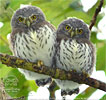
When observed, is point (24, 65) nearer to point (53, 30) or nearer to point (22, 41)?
point (22, 41)

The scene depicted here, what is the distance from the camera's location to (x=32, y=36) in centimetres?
311

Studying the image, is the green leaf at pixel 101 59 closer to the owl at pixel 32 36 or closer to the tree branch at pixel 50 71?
the tree branch at pixel 50 71

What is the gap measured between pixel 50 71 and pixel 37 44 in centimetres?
42

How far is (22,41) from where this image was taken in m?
3.12

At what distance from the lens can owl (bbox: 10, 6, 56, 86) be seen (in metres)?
3.11

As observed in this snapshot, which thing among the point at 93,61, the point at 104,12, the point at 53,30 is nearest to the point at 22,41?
the point at 53,30

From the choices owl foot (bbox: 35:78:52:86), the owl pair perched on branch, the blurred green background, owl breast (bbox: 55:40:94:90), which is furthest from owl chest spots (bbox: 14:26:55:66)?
owl foot (bbox: 35:78:52:86)

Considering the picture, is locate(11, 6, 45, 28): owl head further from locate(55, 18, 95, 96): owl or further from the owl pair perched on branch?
locate(55, 18, 95, 96): owl

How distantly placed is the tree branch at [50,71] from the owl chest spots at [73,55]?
124 millimetres

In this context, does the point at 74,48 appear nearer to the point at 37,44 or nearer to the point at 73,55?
the point at 73,55

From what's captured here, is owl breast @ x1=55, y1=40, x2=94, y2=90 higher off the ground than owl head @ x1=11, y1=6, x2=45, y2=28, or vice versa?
owl head @ x1=11, y1=6, x2=45, y2=28

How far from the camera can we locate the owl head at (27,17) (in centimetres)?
329

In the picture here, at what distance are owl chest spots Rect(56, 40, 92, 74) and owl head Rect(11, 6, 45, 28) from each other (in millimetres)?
484

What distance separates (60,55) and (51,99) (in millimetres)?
579
